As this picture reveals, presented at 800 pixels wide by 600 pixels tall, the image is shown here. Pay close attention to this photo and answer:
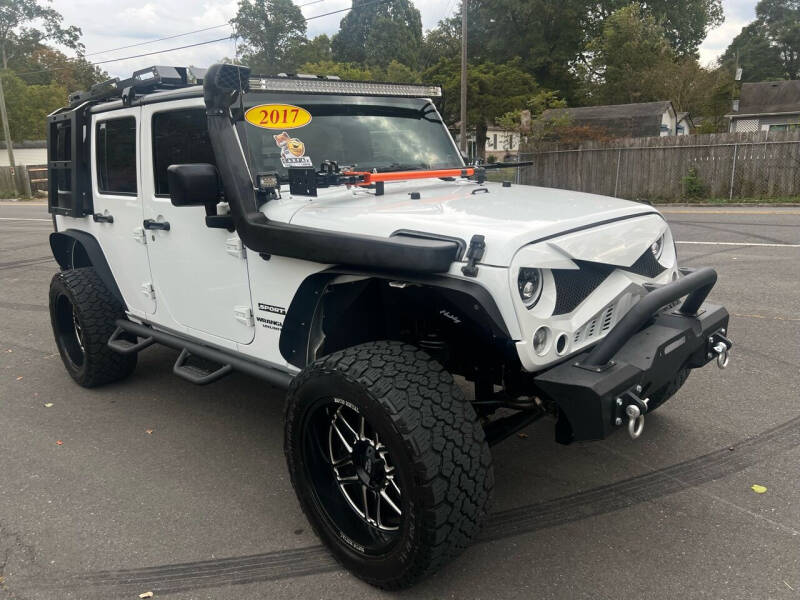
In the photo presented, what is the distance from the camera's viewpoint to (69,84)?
69.7 metres

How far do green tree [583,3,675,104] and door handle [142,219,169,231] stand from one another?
166 ft

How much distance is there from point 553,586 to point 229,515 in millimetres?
1635

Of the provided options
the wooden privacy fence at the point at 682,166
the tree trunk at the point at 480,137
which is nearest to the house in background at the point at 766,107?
the tree trunk at the point at 480,137

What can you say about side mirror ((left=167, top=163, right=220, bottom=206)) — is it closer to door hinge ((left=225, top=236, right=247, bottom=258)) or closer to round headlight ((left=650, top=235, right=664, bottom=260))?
door hinge ((left=225, top=236, right=247, bottom=258))

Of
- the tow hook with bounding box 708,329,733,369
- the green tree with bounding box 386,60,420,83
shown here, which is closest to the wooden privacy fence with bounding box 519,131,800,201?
the tow hook with bounding box 708,329,733,369

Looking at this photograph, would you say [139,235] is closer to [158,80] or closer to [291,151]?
[158,80]

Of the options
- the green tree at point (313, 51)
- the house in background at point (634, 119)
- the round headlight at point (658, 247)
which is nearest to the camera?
the round headlight at point (658, 247)

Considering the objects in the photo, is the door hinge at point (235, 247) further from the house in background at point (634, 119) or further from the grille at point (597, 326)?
the house in background at point (634, 119)

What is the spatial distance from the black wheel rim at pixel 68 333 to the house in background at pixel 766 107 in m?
46.9

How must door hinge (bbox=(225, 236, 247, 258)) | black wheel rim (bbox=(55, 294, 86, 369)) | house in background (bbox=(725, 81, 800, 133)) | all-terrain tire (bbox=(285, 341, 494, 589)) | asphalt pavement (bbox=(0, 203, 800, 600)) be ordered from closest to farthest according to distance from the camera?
all-terrain tire (bbox=(285, 341, 494, 589)), asphalt pavement (bbox=(0, 203, 800, 600)), door hinge (bbox=(225, 236, 247, 258)), black wheel rim (bbox=(55, 294, 86, 369)), house in background (bbox=(725, 81, 800, 133))

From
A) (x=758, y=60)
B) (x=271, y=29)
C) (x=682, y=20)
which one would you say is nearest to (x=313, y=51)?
(x=271, y=29)

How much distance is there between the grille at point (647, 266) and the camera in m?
3.10

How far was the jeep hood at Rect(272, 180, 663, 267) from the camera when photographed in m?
2.56

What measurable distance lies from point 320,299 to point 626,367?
141 centimetres
